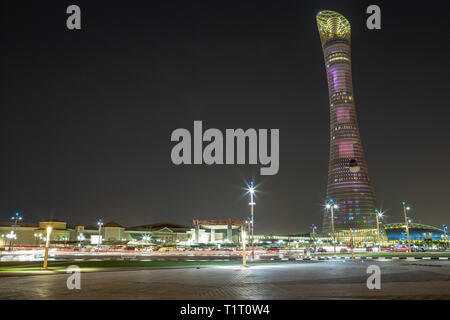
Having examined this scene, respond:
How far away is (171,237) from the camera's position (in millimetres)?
148250

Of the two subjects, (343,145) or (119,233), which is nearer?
(343,145)

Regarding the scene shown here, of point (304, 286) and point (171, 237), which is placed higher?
point (304, 286)

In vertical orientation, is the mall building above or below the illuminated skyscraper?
below

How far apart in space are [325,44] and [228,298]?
147936 millimetres

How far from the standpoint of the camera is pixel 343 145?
125000 millimetres

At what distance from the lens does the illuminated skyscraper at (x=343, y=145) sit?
413 feet

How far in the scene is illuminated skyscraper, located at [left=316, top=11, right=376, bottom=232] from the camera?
126 meters

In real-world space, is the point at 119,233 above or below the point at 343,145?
below

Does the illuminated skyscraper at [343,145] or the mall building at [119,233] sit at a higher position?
the illuminated skyscraper at [343,145]

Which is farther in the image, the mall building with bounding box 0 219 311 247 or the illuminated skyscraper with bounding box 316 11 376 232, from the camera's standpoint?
the illuminated skyscraper with bounding box 316 11 376 232

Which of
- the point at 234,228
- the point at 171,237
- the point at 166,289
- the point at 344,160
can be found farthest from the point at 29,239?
the point at 166,289

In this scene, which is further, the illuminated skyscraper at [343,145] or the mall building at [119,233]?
the illuminated skyscraper at [343,145]
